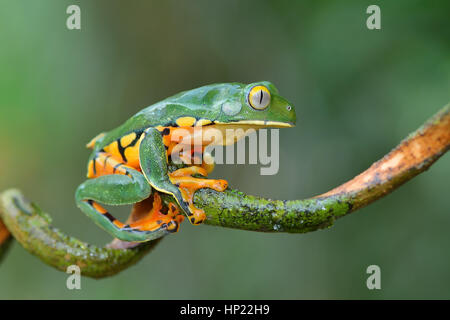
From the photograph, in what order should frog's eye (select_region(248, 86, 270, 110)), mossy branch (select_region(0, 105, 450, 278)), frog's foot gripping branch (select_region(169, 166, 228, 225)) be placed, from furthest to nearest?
frog's eye (select_region(248, 86, 270, 110)), frog's foot gripping branch (select_region(169, 166, 228, 225)), mossy branch (select_region(0, 105, 450, 278))

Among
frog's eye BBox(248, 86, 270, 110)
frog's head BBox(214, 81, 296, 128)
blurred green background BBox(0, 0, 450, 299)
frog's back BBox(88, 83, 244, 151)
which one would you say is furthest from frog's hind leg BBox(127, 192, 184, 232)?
blurred green background BBox(0, 0, 450, 299)

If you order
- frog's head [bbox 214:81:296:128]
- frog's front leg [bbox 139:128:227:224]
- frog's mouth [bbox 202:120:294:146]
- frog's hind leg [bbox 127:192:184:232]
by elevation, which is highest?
frog's head [bbox 214:81:296:128]

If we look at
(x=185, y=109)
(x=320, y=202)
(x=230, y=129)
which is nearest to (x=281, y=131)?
(x=230, y=129)

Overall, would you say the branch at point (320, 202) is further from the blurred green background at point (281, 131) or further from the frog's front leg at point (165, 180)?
the blurred green background at point (281, 131)

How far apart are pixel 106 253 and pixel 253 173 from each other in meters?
2.22

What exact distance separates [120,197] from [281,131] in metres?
2.29

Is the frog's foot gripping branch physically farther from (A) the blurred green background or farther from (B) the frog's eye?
(A) the blurred green background

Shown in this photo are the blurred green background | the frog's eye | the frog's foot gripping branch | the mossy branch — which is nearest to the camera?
the mossy branch

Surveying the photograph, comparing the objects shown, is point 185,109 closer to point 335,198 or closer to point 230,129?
point 230,129

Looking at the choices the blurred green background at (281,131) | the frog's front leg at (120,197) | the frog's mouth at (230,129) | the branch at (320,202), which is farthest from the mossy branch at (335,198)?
the blurred green background at (281,131)

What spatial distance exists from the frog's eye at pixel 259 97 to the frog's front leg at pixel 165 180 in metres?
0.36

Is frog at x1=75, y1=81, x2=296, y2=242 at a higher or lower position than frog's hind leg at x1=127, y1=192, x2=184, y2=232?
higher

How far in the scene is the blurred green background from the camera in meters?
3.37

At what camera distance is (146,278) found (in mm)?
4543
